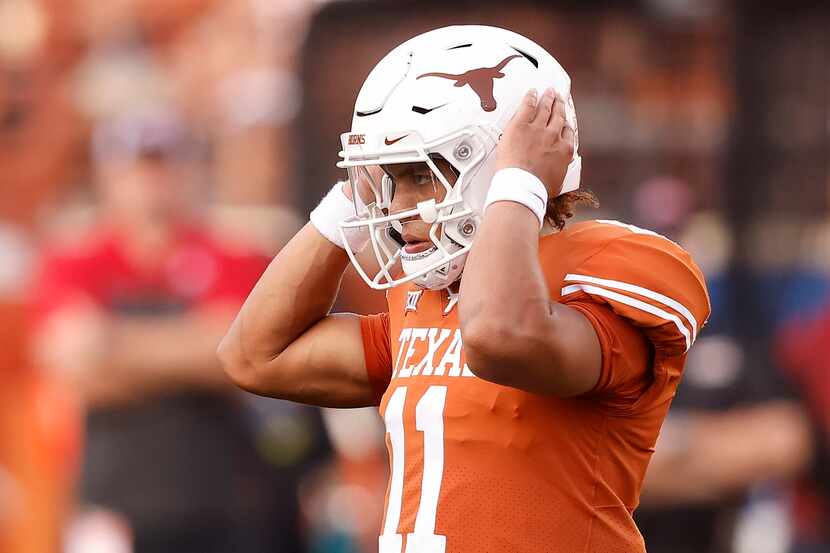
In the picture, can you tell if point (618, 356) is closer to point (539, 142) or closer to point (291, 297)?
point (539, 142)

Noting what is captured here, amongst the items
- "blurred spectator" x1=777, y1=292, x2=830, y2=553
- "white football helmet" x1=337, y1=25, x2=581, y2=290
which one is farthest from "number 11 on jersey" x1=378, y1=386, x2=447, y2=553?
"blurred spectator" x1=777, y1=292, x2=830, y2=553

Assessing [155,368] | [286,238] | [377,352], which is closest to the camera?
[377,352]

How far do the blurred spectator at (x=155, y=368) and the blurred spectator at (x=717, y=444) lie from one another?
4.36ft

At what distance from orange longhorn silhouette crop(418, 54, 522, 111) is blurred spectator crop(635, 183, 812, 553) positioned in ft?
11.1

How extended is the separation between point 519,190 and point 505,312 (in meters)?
0.21

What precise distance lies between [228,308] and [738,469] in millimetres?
1863

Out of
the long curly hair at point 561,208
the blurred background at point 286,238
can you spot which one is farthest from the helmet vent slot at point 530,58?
the blurred background at point 286,238

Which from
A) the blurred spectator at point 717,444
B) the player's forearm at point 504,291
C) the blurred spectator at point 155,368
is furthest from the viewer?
the blurred spectator at point 717,444

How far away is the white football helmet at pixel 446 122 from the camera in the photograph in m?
2.50

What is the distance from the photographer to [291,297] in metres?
2.87

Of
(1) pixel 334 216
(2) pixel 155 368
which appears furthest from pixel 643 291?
(2) pixel 155 368

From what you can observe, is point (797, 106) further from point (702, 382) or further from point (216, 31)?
point (216, 31)

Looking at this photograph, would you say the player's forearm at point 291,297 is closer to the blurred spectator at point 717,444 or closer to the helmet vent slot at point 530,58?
the helmet vent slot at point 530,58

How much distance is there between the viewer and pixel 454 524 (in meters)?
2.44
